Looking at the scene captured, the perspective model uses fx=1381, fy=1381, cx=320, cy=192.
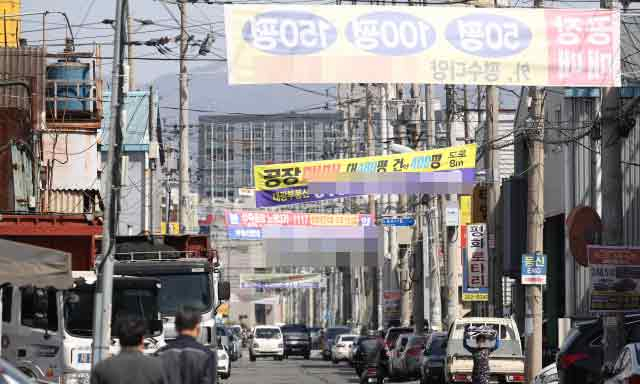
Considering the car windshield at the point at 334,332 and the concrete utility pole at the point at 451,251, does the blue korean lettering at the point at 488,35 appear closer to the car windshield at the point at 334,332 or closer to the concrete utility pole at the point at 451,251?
the concrete utility pole at the point at 451,251

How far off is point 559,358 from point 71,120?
25.8 m

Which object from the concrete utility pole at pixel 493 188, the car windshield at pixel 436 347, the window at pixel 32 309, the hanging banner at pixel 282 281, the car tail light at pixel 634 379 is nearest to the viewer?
the car tail light at pixel 634 379

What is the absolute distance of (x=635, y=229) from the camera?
3634cm

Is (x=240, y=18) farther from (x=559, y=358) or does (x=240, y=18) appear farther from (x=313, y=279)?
(x=313, y=279)

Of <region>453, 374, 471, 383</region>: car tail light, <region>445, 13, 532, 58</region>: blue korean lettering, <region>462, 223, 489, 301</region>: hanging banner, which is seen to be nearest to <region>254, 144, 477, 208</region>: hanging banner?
<region>462, 223, 489, 301</region>: hanging banner

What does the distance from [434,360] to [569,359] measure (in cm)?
1439

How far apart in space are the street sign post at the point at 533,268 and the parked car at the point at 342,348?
1296 inches

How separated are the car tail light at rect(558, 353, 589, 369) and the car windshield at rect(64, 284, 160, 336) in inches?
283

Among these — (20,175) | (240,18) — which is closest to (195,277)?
(240,18)

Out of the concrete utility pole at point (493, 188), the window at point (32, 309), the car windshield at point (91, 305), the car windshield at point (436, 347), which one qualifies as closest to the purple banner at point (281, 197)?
the concrete utility pole at point (493, 188)

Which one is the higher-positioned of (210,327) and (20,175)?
(20,175)

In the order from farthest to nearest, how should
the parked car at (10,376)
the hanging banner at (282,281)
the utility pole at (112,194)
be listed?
1. the hanging banner at (282,281)
2. the utility pole at (112,194)
3. the parked car at (10,376)

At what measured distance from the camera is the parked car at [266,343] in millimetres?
67312

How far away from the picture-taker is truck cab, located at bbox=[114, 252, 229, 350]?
28312 millimetres
